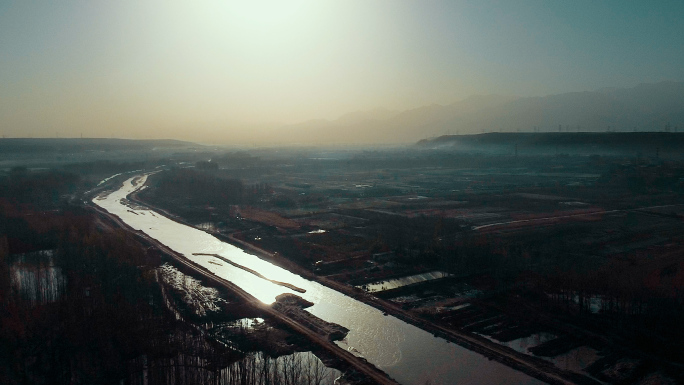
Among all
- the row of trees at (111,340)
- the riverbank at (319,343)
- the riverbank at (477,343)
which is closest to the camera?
the row of trees at (111,340)

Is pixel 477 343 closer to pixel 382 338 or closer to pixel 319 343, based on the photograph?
pixel 382 338

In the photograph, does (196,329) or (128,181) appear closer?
(196,329)

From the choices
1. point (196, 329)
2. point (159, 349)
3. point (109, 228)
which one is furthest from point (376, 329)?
point (109, 228)

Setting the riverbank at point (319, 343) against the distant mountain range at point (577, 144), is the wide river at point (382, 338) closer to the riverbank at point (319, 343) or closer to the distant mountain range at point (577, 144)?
the riverbank at point (319, 343)

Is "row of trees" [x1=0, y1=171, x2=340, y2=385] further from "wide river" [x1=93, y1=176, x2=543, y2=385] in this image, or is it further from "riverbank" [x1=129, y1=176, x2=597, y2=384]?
"riverbank" [x1=129, y1=176, x2=597, y2=384]

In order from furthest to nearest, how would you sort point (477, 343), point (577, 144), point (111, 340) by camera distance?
point (577, 144) < point (477, 343) < point (111, 340)

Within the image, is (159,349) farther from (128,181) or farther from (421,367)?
(128,181)

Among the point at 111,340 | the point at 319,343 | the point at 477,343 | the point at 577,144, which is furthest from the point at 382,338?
the point at 577,144

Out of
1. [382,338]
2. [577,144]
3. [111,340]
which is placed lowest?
[382,338]

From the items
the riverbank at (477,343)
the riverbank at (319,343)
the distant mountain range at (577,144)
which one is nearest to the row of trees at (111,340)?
the riverbank at (319,343)
